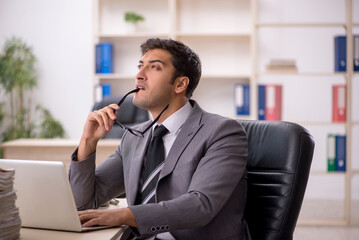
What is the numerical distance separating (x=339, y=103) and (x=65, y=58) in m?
2.69

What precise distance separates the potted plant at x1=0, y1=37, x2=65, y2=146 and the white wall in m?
0.11

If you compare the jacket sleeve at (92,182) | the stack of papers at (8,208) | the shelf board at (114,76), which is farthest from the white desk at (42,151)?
the stack of papers at (8,208)

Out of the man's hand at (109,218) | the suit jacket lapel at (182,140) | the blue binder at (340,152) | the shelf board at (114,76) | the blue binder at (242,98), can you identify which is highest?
the shelf board at (114,76)

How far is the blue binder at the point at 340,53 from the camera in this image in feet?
12.9

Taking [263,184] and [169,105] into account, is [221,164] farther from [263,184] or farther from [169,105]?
[169,105]

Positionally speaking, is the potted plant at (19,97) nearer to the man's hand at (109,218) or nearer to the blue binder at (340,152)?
the blue binder at (340,152)

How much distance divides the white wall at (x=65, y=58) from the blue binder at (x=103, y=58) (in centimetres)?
39

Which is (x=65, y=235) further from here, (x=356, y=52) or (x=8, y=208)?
(x=356, y=52)

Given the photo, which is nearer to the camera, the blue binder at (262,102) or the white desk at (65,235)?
the white desk at (65,235)

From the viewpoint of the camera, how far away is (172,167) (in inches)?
60.1

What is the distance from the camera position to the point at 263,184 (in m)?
1.62

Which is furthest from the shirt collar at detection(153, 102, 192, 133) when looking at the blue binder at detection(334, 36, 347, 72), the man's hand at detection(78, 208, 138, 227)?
the blue binder at detection(334, 36, 347, 72)

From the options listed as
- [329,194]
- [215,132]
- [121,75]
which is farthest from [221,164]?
[329,194]

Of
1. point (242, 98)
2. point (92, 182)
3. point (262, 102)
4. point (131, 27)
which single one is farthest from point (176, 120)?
point (131, 27)
